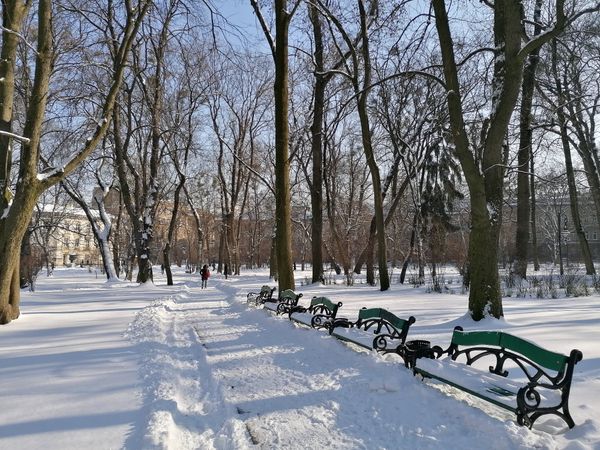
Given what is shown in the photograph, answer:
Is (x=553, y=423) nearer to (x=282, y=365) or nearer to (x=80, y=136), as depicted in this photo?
(x=282, y=365)

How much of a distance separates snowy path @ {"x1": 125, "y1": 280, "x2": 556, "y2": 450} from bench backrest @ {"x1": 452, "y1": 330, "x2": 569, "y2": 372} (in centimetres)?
65

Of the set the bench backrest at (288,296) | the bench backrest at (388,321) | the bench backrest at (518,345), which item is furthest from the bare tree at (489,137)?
A: the bench backrest at (288,296)

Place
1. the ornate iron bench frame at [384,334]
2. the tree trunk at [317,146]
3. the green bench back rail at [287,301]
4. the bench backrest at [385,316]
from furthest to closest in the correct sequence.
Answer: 1. the tree trunk at [317,146]
2. the green bench back rail at [287,301]
3. the bench backrest at [385,316]
4. the ornate iron bench frame at [384,334]

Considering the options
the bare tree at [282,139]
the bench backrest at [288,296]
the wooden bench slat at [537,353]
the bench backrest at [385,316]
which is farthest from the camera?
the bare tree at [282,139]

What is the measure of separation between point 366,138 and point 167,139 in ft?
48.0

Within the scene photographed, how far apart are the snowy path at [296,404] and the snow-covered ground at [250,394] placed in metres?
0.02

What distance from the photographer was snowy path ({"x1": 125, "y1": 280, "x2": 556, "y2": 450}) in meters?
3.94

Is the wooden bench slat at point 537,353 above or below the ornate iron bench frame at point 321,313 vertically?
above

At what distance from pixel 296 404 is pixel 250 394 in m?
0.67

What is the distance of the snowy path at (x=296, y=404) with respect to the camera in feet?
12.9

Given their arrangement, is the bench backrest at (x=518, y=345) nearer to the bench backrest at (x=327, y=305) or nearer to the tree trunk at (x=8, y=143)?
the bench backrest at (x=327, y=305)

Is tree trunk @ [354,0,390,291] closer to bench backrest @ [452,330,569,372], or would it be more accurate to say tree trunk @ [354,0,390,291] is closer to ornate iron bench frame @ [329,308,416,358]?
ornate iron bench frame @ [329,308,416,358]

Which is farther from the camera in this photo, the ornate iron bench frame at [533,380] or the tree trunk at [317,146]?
the tree trunk at [317,146]

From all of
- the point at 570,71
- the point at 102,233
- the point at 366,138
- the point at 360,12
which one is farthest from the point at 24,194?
the point at 570,71
